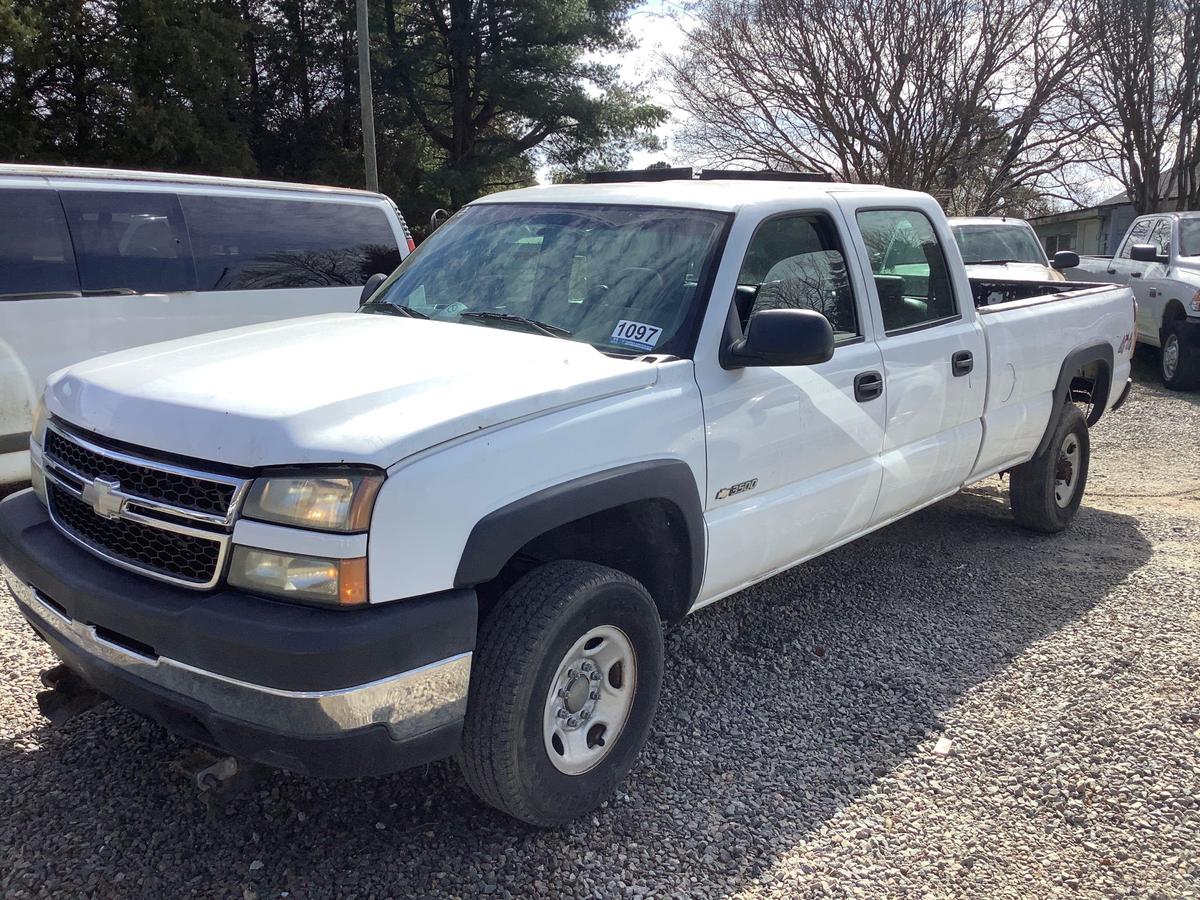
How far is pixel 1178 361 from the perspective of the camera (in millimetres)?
11523

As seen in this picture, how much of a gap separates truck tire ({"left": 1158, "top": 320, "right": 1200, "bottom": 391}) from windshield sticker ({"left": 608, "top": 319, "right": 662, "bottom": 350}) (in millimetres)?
10327

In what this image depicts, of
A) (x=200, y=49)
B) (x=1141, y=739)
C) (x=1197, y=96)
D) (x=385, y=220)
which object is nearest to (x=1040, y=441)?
(x=1141, y=739)

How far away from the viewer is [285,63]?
80.9ft

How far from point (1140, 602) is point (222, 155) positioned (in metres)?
20.5

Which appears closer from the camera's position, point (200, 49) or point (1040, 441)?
point (1040, 441)

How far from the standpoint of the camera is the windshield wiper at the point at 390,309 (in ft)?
12.1

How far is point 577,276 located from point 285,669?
1794 millimetres

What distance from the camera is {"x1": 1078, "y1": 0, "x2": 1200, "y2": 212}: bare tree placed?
18953 mm

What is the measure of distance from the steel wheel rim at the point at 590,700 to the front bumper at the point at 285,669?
397mm

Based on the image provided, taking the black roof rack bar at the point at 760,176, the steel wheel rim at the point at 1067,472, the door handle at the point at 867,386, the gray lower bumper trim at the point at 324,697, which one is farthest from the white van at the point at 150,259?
the steel wheel rim at the point at 1067,472

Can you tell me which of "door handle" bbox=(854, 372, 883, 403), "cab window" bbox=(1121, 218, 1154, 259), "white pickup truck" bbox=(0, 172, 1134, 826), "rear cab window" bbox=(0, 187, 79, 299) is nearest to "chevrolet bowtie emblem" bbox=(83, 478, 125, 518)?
"white pickup truck" bbox=(0, 172, 1134, 826)

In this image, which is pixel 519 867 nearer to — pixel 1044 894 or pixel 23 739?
pixel 1044 894

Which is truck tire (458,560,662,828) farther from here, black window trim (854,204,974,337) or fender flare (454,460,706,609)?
black window trim (854,204,974,337)

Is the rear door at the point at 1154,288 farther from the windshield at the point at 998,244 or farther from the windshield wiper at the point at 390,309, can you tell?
the windshield wiper at the point at 390,309
